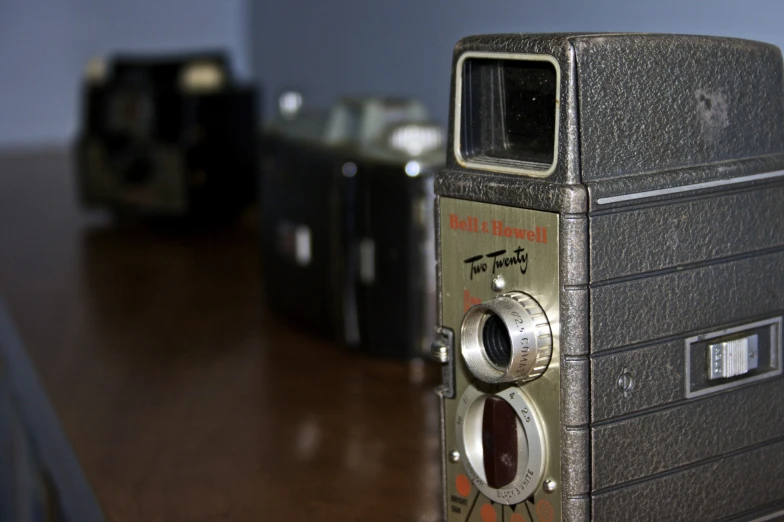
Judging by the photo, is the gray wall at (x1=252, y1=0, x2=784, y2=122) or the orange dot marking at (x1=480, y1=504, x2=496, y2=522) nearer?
the orange dot marking at (x1=480, y1=504, x2=496, y2=522)

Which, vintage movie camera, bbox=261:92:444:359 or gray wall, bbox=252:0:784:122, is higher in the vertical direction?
gray wall, bbox=252:0:784:122

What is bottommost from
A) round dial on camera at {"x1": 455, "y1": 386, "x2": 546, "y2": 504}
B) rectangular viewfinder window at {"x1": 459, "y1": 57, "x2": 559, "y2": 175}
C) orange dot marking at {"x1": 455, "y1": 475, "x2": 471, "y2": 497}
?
orange dot marking at {"x1": 455, "y1": 475, "x2": 471, "y2": 497}

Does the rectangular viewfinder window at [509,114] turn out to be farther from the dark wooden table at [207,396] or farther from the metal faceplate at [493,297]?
the dark wooden table at [207,396]

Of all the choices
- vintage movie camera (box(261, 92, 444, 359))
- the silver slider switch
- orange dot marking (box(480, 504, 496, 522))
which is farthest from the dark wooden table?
the silver slider switch

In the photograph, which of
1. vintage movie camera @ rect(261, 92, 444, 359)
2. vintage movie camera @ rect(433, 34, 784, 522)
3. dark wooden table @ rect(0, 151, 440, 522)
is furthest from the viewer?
vintage movie camera @ rect(261, 92, 444, 359)

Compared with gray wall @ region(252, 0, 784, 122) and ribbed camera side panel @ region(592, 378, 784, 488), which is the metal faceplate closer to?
ribbed camera side panel @ region(592, 378, 784, 488)

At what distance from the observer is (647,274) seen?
0.58m

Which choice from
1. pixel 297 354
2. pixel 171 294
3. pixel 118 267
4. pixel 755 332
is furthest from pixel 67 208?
pixel 755 332

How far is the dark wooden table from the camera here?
83 cm

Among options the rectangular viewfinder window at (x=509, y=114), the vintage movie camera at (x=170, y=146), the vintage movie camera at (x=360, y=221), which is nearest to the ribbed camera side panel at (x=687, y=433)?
the rectangular viewfinder window at (x=509, y=114)

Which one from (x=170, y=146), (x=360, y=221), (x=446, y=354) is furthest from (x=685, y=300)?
(x=170, y=146)

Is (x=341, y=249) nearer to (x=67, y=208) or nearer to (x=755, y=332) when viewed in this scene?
(x=755, y=332)

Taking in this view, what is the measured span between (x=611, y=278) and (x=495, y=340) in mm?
73

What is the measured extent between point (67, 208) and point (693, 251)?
1448 mm
